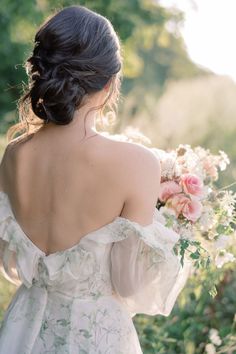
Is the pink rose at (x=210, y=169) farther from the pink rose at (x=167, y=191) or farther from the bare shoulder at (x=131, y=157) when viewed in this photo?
the bare shoulder at (x=131, y=157)

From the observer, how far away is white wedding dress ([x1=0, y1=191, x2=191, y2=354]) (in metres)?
2.62

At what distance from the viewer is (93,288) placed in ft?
8.77

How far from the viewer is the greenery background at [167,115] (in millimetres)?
4520

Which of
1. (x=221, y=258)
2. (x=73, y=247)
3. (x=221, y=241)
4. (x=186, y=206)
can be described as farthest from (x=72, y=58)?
(x=221, y=258)

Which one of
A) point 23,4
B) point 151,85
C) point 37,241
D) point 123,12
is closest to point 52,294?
point 37,241

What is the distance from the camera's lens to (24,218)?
274cm

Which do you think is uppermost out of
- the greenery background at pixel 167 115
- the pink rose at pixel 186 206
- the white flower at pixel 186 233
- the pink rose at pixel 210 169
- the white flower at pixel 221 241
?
the pink rose at pixel 210 169

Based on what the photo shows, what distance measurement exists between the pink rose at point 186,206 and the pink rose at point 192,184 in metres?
0.04

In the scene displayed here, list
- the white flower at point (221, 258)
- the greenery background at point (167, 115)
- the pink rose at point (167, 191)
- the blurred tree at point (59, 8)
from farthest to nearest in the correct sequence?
1. the blurred tree at point (59, 8)
2. the greenery background at point (167, 115)
3. the white flower at point (221, 258)
4. the pink rose at point (167, 191)

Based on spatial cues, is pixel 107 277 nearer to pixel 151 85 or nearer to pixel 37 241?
pixel 37 241

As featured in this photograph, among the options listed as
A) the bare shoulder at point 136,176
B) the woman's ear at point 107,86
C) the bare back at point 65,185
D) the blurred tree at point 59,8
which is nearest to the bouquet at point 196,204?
the bare shoulder at point 136,176

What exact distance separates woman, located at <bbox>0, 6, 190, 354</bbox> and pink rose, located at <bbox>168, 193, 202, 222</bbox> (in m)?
0.14

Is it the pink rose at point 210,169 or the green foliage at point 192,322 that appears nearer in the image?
the pink rose at point 210,169

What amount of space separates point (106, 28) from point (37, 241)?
0.77 m
